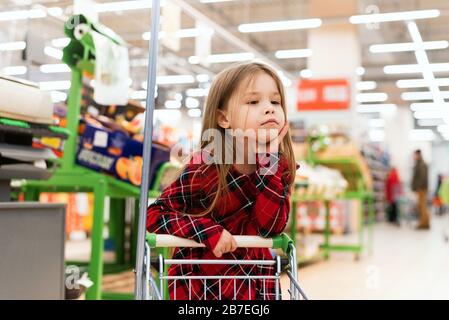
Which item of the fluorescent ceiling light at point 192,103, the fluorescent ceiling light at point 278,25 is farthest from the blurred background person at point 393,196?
the fluorescent ceiling light at point 192,103

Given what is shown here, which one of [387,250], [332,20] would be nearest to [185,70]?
[332,20]

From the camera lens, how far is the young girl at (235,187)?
128cm

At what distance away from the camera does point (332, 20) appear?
8766mm

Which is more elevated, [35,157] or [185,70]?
[185,70]

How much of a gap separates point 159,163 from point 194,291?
1776 mm

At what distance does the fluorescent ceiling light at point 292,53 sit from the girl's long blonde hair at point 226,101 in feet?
29.3

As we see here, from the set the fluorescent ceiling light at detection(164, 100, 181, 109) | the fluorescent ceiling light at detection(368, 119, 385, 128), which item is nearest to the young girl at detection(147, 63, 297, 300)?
the fluorescent ceiling light at detection(164, 100, 181, 109)

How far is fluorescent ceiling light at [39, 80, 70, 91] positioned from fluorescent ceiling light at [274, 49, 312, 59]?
25.6 ft

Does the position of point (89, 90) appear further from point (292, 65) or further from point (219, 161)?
point (292, 65)

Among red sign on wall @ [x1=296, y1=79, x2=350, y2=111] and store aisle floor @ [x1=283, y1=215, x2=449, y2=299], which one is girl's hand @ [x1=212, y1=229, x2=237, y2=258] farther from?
red sign on wall @ [x1=296, y1=79, x2=350, y2=111]

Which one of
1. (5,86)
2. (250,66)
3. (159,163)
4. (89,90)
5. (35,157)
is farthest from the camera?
(89,90)

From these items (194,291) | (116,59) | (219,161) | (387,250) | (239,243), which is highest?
(116,59)

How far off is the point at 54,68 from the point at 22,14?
0.90 ft
